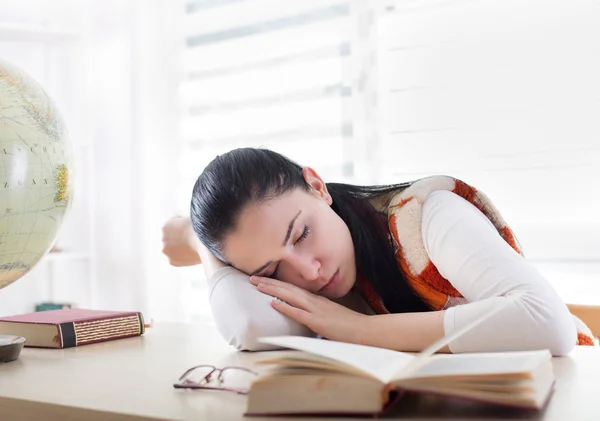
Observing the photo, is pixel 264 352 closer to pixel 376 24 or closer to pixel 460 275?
pixel 460 275

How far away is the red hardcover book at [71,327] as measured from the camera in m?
1.21

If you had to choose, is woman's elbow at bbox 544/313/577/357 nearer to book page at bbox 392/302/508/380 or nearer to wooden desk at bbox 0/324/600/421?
wooden desk at bbox 0/324/600/421

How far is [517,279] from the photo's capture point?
104 cm

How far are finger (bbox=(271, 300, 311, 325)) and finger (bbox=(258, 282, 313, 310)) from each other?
1 centimetres

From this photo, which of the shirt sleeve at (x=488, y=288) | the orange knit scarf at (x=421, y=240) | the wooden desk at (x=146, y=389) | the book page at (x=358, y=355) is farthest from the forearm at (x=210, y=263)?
the book page at (x=358, y=355)

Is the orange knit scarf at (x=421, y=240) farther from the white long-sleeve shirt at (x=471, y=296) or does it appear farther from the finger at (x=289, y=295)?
the finger at (x=289, y=295)

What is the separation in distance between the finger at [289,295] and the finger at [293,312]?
0.01 m

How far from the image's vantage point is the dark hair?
1.17m

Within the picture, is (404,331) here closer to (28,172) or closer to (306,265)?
(306,265)

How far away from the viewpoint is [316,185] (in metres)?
1.31


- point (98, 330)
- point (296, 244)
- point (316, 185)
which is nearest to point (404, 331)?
point (296, 244)

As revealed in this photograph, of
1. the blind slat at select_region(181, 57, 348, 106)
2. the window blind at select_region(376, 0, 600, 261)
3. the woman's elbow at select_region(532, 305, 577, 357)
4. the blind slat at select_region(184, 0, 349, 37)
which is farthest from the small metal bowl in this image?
the blind slat at select_region(184, 0, 349, 37)

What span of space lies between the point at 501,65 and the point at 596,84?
316 millimetres

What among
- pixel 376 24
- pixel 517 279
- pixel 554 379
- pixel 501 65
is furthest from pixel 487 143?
pixel 554 379
